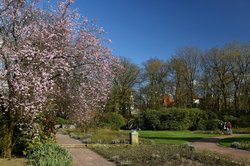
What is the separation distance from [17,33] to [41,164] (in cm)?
526

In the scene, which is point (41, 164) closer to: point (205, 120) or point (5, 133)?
point (5, 133)

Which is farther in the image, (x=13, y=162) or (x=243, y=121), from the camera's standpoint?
(x=243, y=121)

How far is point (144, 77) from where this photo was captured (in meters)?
54.4

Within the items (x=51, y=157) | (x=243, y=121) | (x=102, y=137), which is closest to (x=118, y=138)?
(x=102, y=137)

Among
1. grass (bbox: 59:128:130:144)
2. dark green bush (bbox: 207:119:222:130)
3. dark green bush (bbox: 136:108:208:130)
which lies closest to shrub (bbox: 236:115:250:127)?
dark green bush (bbox: 207:119:222:130)

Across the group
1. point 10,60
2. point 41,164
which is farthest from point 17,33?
point 41,164

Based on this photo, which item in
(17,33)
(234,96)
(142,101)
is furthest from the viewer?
(142,101)

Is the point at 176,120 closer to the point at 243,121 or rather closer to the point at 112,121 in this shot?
the point at 243,121

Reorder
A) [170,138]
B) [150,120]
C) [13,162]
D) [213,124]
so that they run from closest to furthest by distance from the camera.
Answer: [13,162] → [170,138] → [213,124] → [150,120]

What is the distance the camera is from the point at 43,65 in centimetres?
1142

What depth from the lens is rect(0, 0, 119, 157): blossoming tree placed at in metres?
10.9

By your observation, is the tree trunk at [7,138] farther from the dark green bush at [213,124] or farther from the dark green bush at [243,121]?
the dark green bush at [243,121]

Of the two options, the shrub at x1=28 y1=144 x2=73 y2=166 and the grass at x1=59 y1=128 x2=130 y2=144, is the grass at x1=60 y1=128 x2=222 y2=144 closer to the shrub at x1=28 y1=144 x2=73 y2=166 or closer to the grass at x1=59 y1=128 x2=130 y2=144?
the grass at x1=59 y1=128 x2=130 y2=144

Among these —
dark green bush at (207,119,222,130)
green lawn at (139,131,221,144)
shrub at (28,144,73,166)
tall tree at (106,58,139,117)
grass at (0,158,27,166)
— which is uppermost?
tall tree at (106,58,139,117)
